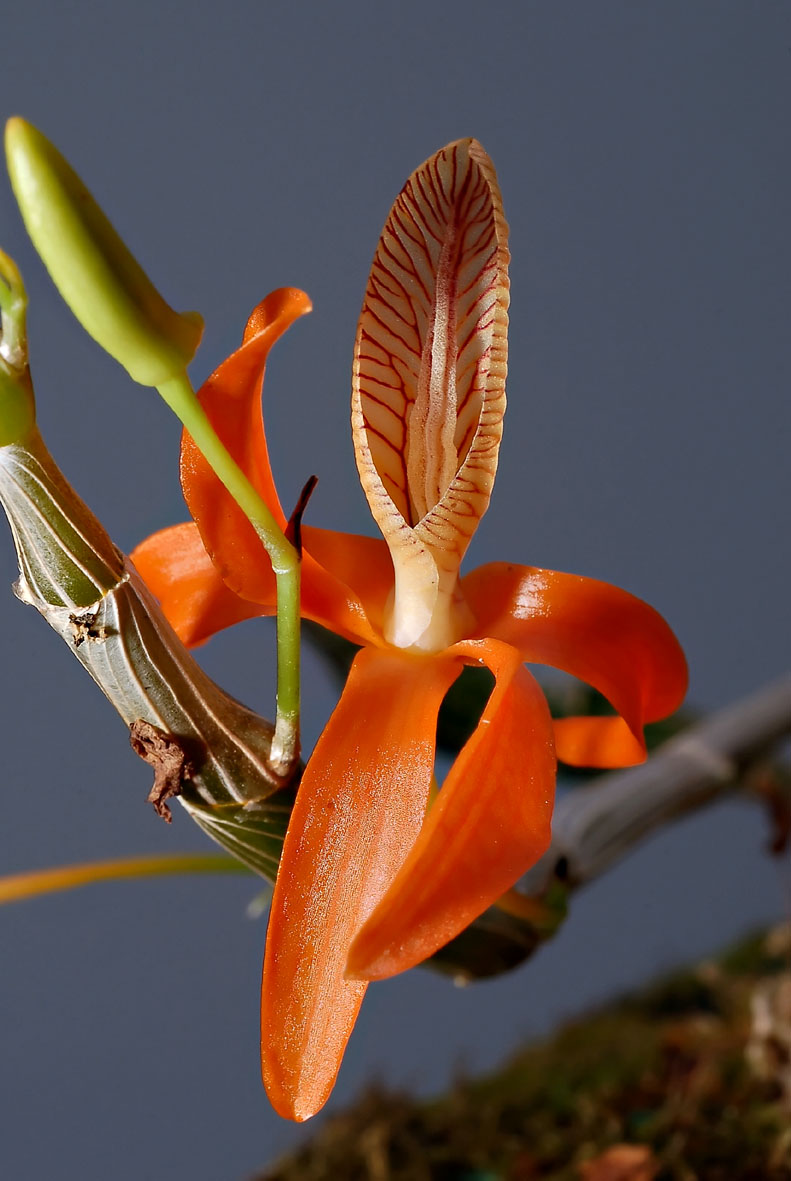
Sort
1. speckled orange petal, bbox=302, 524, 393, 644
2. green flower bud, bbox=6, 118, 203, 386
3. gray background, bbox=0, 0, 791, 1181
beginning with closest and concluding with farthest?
green flower bud, bbox=6, 118, 203, 386
speckled orange petal, bbox=302, 524, 393, 644
gray background, bbox=0, 0, 791, 1181

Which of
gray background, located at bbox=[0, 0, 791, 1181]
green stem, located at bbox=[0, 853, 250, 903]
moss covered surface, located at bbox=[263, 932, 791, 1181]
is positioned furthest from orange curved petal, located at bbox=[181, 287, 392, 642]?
moss covered surface, located at bbox=[263, 932, 791, 1181]

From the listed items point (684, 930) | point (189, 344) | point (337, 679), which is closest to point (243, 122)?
point (337, 679)

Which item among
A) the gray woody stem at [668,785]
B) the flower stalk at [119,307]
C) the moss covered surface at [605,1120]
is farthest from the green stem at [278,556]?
the moss covered surface at [605,1120]

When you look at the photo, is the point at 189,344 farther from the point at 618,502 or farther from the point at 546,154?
the point at 618,502

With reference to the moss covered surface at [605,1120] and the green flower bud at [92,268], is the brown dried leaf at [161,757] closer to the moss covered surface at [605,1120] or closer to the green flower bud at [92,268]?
the green flower bud at [92,268]

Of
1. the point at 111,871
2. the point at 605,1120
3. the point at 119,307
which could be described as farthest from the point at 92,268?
the point at 605,1120

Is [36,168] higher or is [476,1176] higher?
[36,168]

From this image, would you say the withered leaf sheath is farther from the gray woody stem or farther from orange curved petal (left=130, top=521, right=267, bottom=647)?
the gray woody stem
